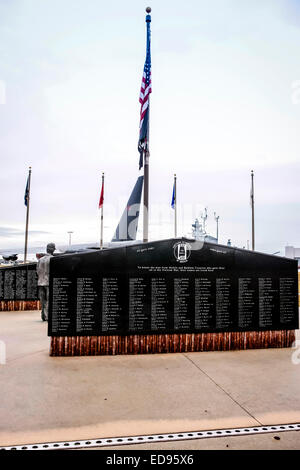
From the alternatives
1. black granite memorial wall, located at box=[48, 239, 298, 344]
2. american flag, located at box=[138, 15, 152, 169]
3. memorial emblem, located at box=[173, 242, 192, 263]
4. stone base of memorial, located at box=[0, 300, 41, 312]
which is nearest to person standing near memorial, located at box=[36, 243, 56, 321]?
stone base of memorial, located at box=[0, 300, 41, 312]

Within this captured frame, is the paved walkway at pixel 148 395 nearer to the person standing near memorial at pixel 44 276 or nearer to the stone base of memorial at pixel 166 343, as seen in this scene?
the stone base of memorial at pixel 166 343

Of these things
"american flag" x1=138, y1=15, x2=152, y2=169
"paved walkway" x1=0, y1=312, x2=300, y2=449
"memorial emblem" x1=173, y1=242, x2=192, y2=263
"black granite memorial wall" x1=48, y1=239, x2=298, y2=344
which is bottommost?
"paved walkway" x1=0, y1=312, x2=300, y2=449

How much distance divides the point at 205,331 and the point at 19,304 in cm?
719

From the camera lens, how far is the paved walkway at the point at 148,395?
10.4 feet

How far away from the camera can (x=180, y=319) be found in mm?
6059

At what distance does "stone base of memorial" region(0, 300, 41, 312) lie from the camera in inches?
428

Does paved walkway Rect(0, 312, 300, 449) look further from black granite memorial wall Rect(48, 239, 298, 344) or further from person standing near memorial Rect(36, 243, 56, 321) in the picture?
person standing near memorial Rect(36, 243, 56, 321)

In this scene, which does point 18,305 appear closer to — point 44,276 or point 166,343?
point 44,276

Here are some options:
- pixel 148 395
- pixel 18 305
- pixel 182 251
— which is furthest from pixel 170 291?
pixel 18 305

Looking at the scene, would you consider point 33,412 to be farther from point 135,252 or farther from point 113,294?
point 135,252

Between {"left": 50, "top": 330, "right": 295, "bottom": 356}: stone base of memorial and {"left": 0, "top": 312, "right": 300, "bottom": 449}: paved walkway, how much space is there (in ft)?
0.62

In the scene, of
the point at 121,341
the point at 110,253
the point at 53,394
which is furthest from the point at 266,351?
the point at 53,394

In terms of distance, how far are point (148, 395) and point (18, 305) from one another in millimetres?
8189

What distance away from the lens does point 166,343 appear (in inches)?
237
